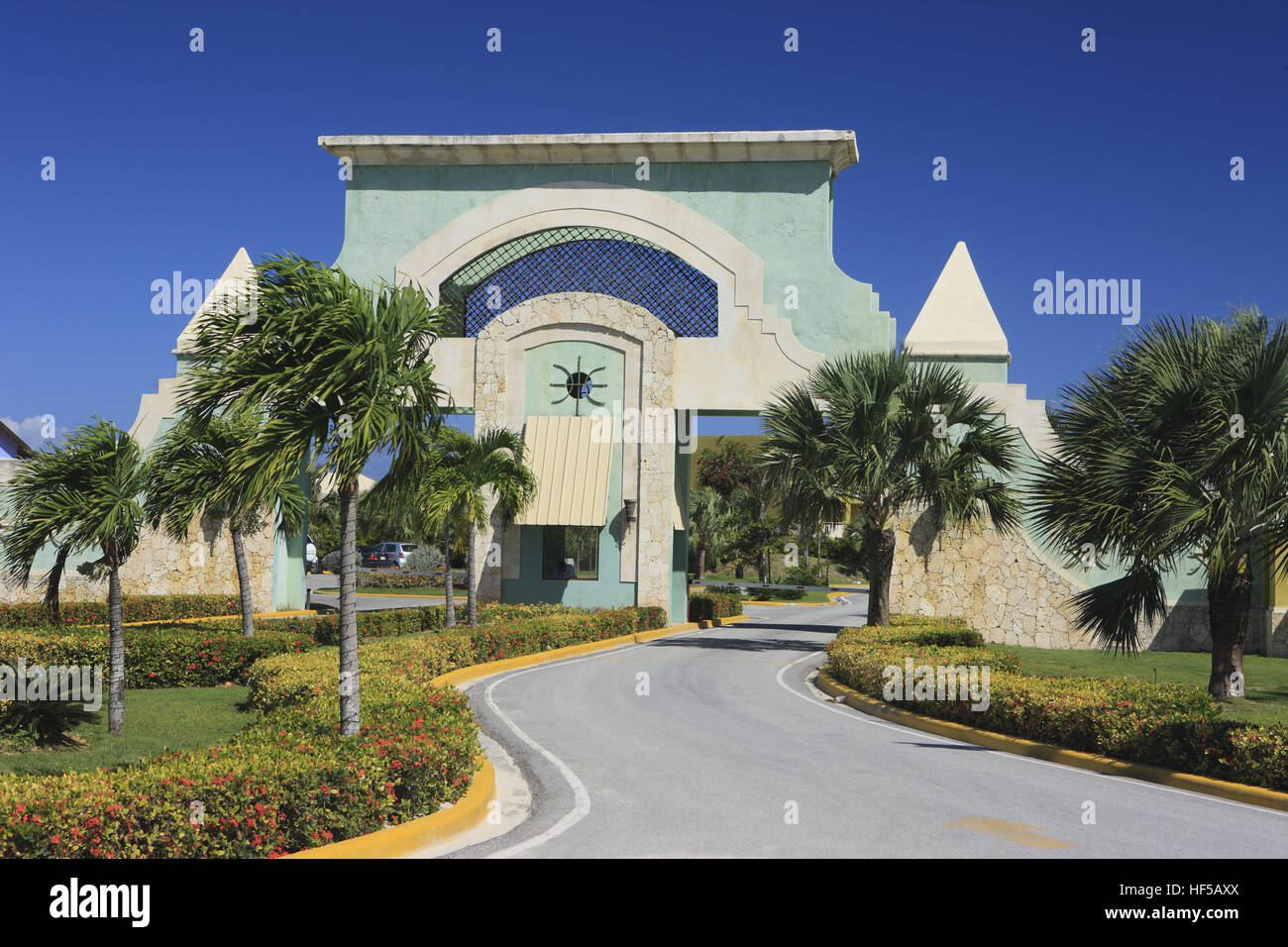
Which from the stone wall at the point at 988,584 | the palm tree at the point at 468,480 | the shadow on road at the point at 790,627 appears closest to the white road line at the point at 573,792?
the palm tree at the point at 468,480

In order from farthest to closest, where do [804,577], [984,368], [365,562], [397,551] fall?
[365,562], [397,551], [804,577], [984,368]

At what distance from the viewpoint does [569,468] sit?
31.4 metres

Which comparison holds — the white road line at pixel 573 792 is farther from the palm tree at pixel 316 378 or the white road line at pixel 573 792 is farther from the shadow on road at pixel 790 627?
the shadow on road at pixel 790 627

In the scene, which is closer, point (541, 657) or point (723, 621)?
point (541, 657)

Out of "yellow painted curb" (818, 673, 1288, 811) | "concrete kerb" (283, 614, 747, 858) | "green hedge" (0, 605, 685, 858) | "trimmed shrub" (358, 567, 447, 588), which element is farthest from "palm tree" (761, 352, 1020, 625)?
"trimmed shrub" (358, 567, 447, 588)

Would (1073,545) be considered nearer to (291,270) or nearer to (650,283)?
(291,270)

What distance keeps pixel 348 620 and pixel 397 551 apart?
58.4m

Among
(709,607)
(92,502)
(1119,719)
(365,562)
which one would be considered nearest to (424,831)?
(92,502)

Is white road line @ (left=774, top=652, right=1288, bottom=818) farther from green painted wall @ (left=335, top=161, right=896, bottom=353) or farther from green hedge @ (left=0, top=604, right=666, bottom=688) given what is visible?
green painted wall @ (left=335, top=161, right=896, bottom=353)

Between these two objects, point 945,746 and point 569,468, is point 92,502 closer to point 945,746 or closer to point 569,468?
point 945,746

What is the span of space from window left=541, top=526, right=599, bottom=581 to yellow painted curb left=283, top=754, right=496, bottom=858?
22705 millimetres

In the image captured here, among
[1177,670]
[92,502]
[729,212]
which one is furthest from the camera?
[729,212]

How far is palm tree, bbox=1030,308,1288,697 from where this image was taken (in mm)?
13516
